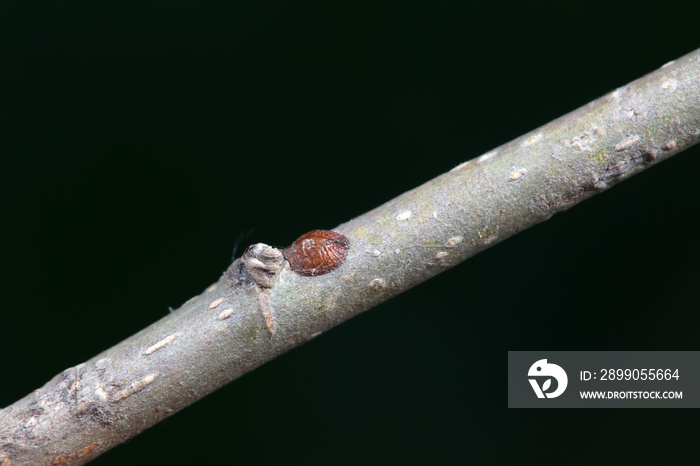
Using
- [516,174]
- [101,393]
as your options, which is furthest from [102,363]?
[516,174]

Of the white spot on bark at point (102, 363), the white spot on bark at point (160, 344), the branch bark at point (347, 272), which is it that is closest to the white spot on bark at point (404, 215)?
the branch bark at point (347, 272)

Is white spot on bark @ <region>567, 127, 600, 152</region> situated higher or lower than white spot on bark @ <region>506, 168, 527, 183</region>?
higher

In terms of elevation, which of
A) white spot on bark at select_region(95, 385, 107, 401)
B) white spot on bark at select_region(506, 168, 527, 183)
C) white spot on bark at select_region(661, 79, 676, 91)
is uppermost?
white spot on bark at select_region(661, 79, 676, 91)

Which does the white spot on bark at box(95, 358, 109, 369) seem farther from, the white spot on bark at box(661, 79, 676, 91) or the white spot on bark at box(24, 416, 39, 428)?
the white spot on bark at box(661, 79, 676, 91)

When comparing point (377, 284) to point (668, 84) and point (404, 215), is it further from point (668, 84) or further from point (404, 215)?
point (668, 84)

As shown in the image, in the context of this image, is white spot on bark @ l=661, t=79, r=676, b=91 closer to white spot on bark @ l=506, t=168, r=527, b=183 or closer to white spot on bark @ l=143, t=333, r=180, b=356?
white spot on bark @ l=506, t=168, r=527, b=183

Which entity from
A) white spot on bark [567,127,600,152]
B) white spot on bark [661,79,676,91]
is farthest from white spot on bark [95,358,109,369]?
white spot on bark [661,79,676,91]

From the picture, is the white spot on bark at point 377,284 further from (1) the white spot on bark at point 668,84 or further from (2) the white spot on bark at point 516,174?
(1) the white spot on bark at point 668,84
